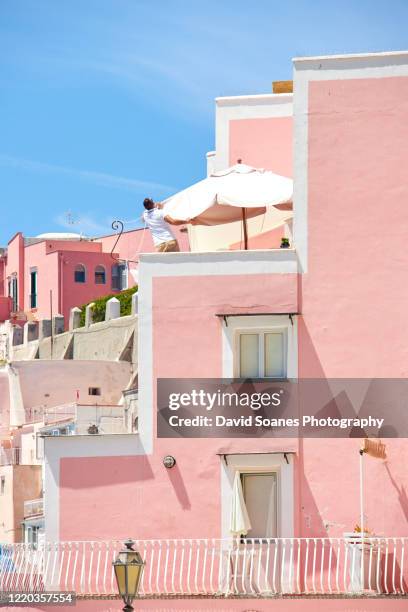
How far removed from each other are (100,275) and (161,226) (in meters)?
59.2

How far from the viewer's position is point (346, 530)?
29375mm

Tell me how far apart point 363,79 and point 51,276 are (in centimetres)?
6236

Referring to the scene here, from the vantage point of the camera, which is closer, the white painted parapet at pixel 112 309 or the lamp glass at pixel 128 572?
the lamp glass at pixel 128 572

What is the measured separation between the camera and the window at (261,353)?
99.0 feet

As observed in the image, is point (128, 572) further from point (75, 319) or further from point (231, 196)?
point (75, 319)

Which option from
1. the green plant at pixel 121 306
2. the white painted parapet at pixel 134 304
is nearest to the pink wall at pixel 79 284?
the green plant at pixel 121 306

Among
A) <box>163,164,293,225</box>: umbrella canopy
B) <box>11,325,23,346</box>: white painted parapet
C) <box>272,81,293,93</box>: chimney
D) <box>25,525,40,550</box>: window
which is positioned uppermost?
<box>272,81,293,93</box>: chimney

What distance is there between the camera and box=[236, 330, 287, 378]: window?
30.2m

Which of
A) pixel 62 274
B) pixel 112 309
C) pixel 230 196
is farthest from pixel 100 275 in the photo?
pixel 230 196

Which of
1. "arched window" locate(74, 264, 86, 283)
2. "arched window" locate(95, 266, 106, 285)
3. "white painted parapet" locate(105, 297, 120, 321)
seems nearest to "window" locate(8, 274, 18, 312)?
"arched window" locate(74, 264, 86, 283)

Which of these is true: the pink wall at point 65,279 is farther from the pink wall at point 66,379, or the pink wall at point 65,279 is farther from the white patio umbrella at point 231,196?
the white patio umbrella at point 231,196

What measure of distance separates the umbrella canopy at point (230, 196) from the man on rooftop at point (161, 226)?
16cm

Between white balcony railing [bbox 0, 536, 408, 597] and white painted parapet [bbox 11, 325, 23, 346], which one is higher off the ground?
white painted parapet [bbox 11, 325, 23, 346]

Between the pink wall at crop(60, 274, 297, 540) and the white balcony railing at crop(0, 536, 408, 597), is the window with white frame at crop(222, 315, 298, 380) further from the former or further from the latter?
the white balcony railing at crop(0, 536, 408, 597)
